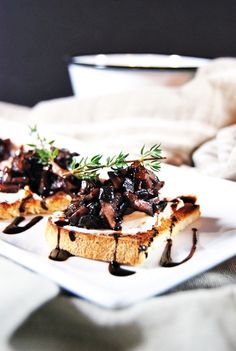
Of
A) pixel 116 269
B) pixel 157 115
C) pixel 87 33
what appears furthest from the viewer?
pixel 87 33

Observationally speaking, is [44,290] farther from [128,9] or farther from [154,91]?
[128,9]

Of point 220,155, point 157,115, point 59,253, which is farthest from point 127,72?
point 59,253

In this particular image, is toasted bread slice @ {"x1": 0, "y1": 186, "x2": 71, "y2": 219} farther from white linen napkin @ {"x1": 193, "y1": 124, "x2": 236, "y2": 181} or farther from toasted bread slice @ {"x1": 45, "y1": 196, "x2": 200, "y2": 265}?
white linen napkin @ {"x1": 193, "y1": 124, "x2": 236, "y2": 181}

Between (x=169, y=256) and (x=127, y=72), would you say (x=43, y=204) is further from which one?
(x=127, y=72)

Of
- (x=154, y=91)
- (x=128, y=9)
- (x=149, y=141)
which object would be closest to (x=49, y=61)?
(x=128, y=9)

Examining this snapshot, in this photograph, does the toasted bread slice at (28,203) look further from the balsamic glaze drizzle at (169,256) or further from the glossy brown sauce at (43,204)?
the balsamic glaze drizzle at (169,256)

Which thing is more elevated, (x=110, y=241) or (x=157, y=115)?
(x=157, y=115)

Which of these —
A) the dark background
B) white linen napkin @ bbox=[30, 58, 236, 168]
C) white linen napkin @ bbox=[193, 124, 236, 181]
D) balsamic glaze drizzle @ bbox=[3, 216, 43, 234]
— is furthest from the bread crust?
the dark background
